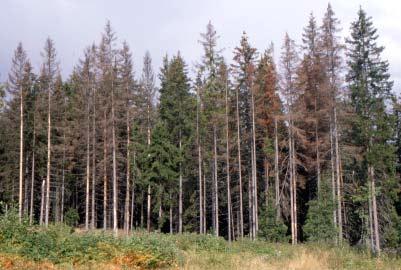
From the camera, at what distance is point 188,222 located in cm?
4331

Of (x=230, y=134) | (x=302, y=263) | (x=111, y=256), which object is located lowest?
(x=302, y=263)

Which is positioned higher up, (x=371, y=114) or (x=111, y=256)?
(x=371, y=114)

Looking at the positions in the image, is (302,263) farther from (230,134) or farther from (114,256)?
(230,134)

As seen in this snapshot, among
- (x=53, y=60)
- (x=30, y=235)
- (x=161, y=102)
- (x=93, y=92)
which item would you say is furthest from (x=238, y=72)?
(x=30, y=235)

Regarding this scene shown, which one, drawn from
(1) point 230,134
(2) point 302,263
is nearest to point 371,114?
(1) point 230,134

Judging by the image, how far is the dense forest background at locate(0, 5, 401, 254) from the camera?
31.8 metres

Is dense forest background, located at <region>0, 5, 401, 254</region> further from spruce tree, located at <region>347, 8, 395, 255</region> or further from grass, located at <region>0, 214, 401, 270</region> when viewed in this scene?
grass, located at <region>0, 214, 401, 270</region>

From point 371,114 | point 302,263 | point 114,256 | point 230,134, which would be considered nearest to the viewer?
point 114,256

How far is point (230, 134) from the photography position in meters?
36.9

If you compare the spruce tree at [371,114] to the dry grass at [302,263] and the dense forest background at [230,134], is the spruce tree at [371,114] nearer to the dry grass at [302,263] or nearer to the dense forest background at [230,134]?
the dense forest background at [230,134]

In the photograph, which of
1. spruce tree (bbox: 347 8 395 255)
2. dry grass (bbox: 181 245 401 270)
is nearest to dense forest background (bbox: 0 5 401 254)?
spruce tree (bbox: 347 8 395 255)

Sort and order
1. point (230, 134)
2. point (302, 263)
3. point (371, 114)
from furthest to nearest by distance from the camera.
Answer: point (230, 134) → point (371, 114) → point (302, 263)

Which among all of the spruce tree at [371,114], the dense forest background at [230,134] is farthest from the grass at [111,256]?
the spruce tree at [371,114]

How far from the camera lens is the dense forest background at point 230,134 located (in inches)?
1250
